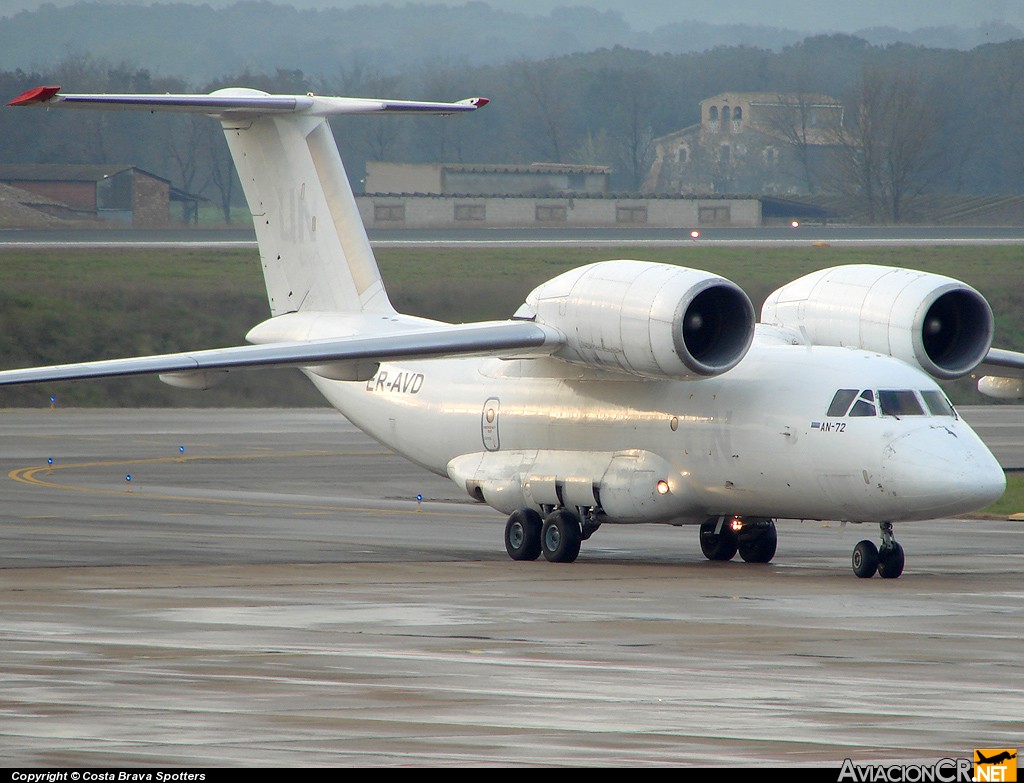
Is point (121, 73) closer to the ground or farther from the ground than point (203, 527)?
farther from the ground

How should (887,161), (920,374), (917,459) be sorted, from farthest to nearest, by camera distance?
(887,161)
(920,374)
(917,459)

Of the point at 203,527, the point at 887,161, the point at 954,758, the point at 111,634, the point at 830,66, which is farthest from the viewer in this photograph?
the point at 830,66

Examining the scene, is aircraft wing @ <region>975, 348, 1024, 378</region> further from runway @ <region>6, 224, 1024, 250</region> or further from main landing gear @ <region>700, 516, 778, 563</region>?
runway @ <region>6, 224, 1024, 250</region>

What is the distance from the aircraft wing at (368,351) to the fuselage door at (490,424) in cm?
227

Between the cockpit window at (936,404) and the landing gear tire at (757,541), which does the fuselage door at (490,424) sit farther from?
the cockpit window at (936,404)

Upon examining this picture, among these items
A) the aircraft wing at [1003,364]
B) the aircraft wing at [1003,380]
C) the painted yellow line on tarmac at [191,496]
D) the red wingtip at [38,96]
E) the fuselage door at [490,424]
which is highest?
the red wingtip at [38,96]

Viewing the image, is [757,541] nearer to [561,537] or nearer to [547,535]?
[561,537]

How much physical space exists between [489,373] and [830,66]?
183 m

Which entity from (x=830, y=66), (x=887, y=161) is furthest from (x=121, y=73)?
(x=830, y=66)

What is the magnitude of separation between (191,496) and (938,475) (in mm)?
15221

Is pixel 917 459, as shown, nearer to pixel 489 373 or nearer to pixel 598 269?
pixel 598 269

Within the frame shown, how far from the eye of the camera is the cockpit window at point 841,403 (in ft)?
62.9

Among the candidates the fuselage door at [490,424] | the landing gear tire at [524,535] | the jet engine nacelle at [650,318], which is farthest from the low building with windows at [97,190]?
the jet engine nacelle at [650,318]

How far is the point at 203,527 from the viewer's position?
24.6 metres
